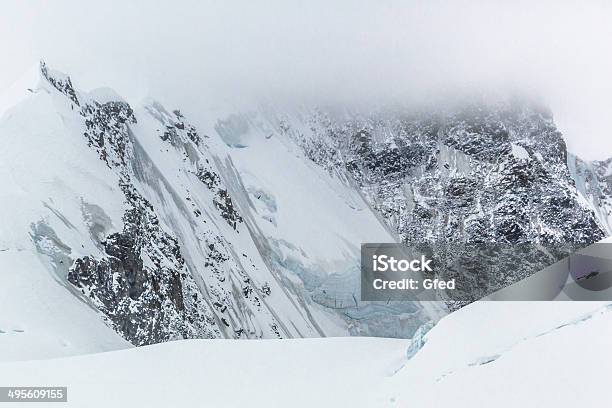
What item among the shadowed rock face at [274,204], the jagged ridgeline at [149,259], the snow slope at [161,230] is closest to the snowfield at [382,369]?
the snow slope at [161,230]

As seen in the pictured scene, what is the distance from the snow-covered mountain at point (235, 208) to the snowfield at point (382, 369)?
6190 mm

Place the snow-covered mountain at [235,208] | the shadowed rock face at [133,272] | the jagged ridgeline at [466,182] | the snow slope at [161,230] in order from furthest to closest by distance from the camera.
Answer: the jagged ridgeline at [466,182] → the shadowed rock face at [133,272] → the snow-covered mountain at [235,208] → the snow slope at [161,230]

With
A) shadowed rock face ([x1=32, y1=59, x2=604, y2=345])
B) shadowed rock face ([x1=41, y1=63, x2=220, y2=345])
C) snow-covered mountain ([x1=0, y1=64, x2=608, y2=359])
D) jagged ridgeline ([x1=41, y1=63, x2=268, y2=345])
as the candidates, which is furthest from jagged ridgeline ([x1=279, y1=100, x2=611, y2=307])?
shadowed rock face ([x1=41, y1=63, x2=220, y2=345])

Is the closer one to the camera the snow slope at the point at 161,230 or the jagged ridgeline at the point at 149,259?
the snow slope at the point at 161,230

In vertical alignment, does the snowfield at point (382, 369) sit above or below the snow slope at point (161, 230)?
above

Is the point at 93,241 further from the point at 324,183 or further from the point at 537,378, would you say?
the point at 324,183

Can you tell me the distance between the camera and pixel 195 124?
4692 inches

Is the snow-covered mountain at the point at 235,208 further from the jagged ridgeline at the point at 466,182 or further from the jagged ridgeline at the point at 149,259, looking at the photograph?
the jagged ridgeline at the point at 466,182

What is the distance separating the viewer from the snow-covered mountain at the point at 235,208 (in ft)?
134

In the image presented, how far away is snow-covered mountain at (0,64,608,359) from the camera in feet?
134

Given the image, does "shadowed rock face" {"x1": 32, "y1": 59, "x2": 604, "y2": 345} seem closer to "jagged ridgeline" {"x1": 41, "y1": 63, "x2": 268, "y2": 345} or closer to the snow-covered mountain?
"jagged ridgeline" {"x1": 41, "y1": 63, "x2": 268, "y2": 345}

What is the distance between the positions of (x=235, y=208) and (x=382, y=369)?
9832 centimetres

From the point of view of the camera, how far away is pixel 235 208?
361 feet

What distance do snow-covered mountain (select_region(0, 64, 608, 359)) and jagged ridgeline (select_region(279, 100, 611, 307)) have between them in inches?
19.4
